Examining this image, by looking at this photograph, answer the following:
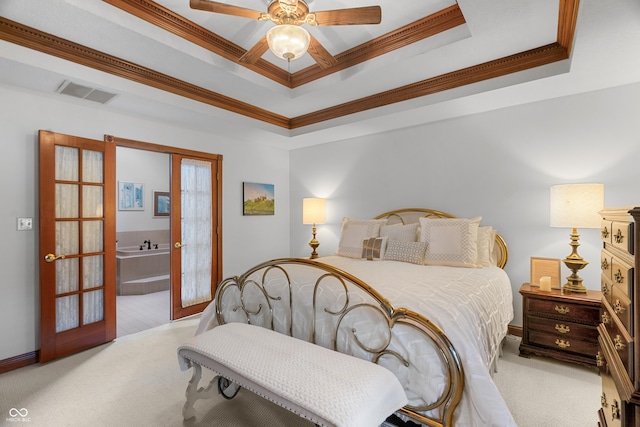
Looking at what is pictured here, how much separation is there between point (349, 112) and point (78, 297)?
11.6ft

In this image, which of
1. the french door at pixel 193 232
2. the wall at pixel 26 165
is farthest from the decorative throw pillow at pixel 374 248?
the wall at pixel 26 165

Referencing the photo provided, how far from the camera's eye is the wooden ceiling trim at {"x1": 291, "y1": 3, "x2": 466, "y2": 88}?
239 centimetres

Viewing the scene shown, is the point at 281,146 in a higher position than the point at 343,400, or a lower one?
higher

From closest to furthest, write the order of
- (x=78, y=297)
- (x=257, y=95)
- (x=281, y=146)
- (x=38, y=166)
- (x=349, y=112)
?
(x=38, y=166) < (x=78, y=297) < (x=257, y=95) < (x=349, y=112) < (x=281, y=146)

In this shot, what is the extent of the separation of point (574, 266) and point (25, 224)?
4.86 m

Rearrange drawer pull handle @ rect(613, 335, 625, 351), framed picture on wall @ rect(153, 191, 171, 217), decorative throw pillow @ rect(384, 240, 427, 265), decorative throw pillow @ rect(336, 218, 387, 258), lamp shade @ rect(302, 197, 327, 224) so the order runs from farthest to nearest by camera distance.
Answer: framed picture on wall @ rect(153, 191, 171, 217), lamp shade @ rect(302, 197, 327, 224), decorative throw pillow @ rect(336, 218, 387, 258), decorative throw pillow @ rect(384, 240, 427, 265), drawer pull handle @ rect(613, 335, 625, 351)

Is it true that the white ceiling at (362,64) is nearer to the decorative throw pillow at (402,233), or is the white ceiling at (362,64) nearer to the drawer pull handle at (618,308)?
the decorative throw pillow at (402,233)

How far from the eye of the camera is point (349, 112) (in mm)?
3854

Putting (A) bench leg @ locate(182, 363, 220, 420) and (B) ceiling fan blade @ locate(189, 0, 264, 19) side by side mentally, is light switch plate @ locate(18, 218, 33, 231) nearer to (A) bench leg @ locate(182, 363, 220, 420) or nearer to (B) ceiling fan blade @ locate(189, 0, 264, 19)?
(A) bench leg @ locate(182, 363, 220, 420)

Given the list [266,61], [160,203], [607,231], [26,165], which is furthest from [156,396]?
[160,203]

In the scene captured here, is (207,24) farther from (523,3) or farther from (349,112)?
(523,3)

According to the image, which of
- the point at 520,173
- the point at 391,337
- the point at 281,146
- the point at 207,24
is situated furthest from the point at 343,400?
the point at 281,146

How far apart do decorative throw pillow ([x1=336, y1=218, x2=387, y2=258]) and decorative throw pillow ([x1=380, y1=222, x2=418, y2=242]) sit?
11cm
